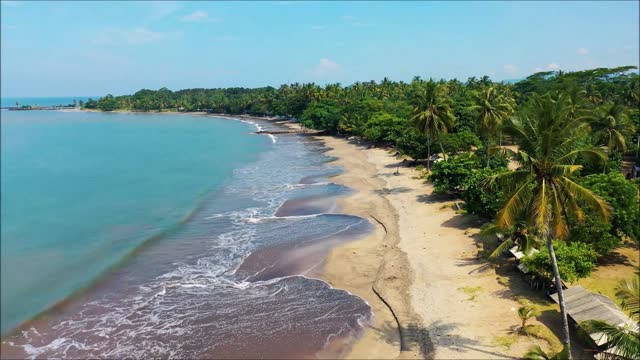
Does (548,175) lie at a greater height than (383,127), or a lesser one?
lesser

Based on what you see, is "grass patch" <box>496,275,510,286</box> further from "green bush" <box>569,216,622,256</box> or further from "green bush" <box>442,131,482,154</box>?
"green bush" <box>442,131,482,154</box>

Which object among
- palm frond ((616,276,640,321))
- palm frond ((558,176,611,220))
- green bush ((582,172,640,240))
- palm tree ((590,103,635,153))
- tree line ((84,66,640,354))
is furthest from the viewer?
palm tree ((590,103,635,153))

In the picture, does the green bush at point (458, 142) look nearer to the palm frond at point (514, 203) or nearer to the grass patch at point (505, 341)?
the grass patch at point (505, 341)

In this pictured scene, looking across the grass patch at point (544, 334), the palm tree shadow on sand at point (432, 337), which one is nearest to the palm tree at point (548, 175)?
the grass patch at point (544, 334)

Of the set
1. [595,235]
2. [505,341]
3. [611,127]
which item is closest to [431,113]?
[611,127]

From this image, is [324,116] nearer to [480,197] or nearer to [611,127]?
[611,127]

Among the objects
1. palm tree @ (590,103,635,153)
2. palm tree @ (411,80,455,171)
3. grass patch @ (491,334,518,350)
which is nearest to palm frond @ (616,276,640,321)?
grass patch @ (491,334,518,350)
